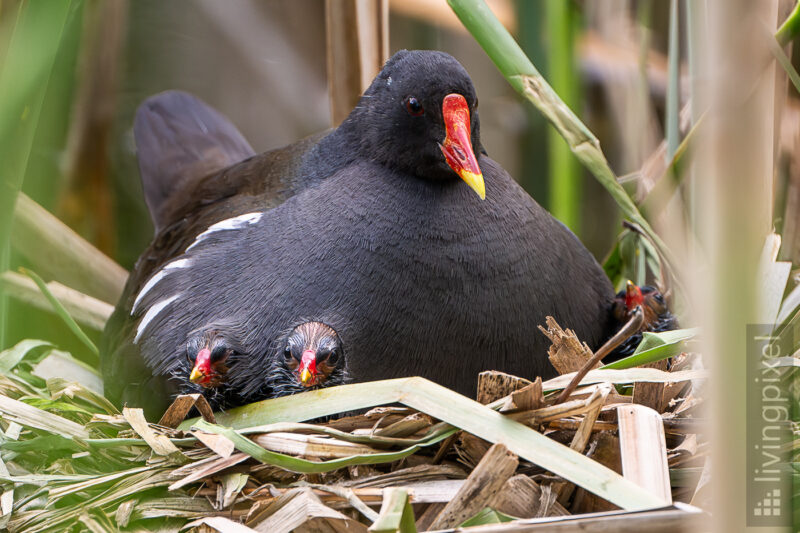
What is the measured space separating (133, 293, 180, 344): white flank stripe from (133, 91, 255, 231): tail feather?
0.68m

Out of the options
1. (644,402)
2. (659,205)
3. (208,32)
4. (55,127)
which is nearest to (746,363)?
(644,402)

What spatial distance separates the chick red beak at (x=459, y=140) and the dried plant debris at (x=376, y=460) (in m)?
0.50

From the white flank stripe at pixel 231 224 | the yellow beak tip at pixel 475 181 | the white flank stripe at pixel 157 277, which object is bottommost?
the white flank stripe at pixel 157 277

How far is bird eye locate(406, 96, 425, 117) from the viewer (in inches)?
77.5

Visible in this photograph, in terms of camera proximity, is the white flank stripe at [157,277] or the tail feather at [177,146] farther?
the tail feather at [177,146]

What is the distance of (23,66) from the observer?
4.17ft

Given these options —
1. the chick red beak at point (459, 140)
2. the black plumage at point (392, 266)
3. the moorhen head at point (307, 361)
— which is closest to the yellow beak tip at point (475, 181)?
the chick red beak at point (459, 140)

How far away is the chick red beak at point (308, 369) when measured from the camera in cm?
164

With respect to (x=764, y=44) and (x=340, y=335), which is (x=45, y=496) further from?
(x=764, y=44)

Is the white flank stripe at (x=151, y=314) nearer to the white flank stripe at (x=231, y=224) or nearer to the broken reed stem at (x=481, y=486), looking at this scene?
the white flank stripe at (x=231, y=224)

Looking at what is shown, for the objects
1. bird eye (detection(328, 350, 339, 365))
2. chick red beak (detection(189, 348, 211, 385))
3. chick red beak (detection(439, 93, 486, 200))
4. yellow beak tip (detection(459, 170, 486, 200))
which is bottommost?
chick red beak (detection(189, 348, 211, 385))

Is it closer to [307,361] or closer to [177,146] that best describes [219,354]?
[307,361]

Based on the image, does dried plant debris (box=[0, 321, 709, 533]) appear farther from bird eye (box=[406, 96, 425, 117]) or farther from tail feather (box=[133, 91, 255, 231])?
tail feather (box=[133, 91, 255, 231])

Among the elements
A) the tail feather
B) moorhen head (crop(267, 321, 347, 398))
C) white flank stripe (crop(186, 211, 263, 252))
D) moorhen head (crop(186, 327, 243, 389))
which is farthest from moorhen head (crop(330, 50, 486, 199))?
the tail feather
